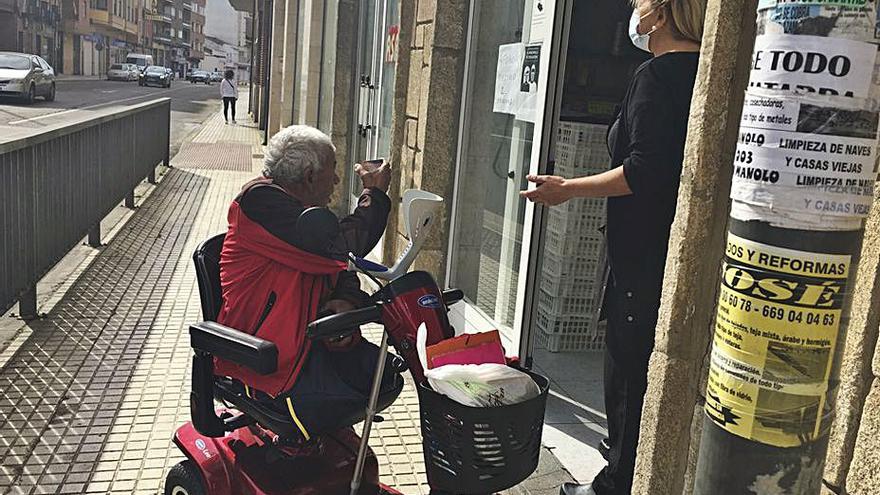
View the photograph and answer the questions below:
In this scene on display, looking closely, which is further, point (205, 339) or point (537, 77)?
point (537, 77)

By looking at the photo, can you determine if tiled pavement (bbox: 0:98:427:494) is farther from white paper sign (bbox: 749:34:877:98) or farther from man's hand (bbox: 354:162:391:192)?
white paper sign (bbox: 749:34:877:98)

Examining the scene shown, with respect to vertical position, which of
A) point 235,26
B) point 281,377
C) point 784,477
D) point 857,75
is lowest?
point 281,377

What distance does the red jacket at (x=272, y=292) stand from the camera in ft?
8.79

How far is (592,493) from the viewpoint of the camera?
2.95 metres

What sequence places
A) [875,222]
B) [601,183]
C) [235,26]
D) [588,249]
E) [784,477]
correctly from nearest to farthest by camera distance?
1. [784,477]
2. [875,222]
3. [601,183]
4. [588,249]
5. [235,26]

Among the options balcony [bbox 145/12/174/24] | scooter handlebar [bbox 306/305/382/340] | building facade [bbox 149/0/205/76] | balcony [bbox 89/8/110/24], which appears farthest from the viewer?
building facade [bbox 149/0/205/76]

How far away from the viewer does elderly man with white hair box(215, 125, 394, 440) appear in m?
2.68

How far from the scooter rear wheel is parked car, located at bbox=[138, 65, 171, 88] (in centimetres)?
5296

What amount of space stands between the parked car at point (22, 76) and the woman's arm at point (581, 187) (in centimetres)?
2610

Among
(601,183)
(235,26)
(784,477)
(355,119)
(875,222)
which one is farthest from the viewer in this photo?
(235,26)

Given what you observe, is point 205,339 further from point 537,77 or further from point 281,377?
point 537,77

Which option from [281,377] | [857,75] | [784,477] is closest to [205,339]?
[281,377]

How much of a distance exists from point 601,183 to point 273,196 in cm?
111

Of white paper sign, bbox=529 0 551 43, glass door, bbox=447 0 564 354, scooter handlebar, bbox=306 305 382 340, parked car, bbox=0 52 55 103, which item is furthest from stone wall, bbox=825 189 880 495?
parked car, bbox=0 52 55 103
